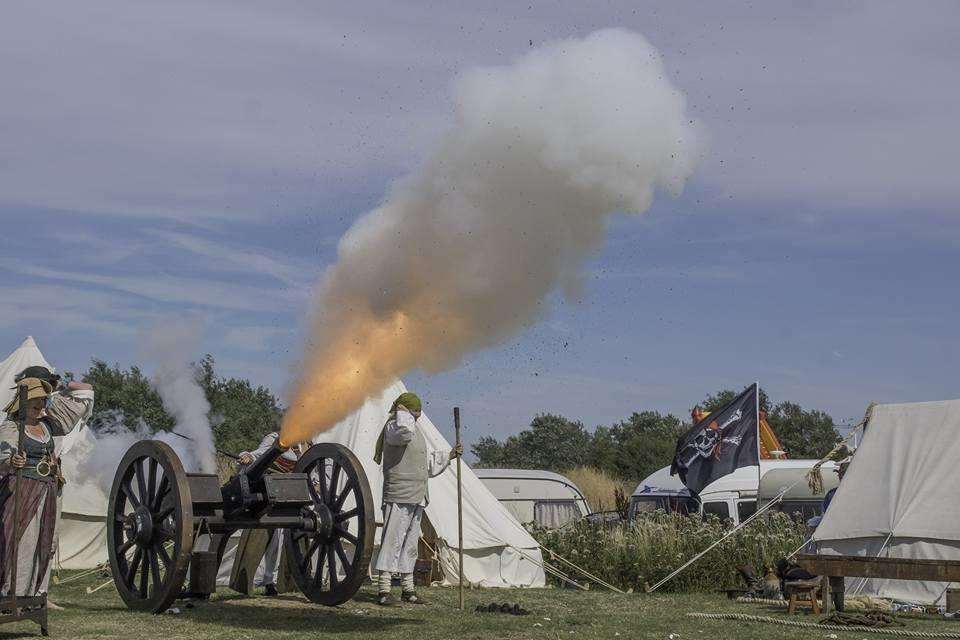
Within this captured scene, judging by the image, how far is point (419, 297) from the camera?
9828 mm

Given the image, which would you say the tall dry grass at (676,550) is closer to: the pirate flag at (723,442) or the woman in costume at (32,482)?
the pirate flag at (723,442)

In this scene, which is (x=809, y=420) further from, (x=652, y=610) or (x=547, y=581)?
(x=652, y=610)

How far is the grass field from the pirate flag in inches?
252

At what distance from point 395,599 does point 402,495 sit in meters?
0.96

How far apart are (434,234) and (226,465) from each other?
1362 centimetres

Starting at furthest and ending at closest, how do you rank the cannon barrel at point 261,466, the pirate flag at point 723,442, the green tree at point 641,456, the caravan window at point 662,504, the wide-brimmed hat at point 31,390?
the green tree at point 641,456
the caravan window at point 662,504
the pirate flag at point 723,442
the cannon barrel at point 261,466
the wide-brimmed hat at point 31,390

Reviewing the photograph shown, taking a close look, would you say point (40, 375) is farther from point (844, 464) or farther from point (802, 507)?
point (802, 507)

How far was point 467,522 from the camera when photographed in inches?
545

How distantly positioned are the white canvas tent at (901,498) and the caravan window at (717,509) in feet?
16.7

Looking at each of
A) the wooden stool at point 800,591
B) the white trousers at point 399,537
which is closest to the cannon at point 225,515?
the white trousers at point 399,537

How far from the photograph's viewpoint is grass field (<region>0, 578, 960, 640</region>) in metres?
8.27

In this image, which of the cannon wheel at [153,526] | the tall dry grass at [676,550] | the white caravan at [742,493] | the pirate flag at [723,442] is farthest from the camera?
the pirate flag at [723,442]

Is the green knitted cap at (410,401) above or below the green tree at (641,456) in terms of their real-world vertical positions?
below

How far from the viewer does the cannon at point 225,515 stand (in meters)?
8.95
